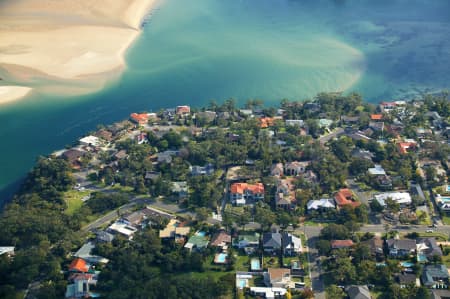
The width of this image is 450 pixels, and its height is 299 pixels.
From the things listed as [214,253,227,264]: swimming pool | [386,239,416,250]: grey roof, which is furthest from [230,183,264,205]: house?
[386,239,416,250]: grey roof

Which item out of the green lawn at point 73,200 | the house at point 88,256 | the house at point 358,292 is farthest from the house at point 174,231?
the house at point 358,292

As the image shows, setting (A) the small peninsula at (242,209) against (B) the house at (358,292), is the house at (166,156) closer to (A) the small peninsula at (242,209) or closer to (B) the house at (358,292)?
(A) the small peninsula at (242,209)

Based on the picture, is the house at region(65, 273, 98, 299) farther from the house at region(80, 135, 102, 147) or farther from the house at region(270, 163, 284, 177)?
the house at region(80, 135, 102, 147)

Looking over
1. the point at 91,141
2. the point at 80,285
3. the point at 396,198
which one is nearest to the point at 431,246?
the point at 396,198

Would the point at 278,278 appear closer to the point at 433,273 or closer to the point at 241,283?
the point at 241,283

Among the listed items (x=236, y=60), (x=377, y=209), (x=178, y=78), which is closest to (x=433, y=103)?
(x=377, y=209)
